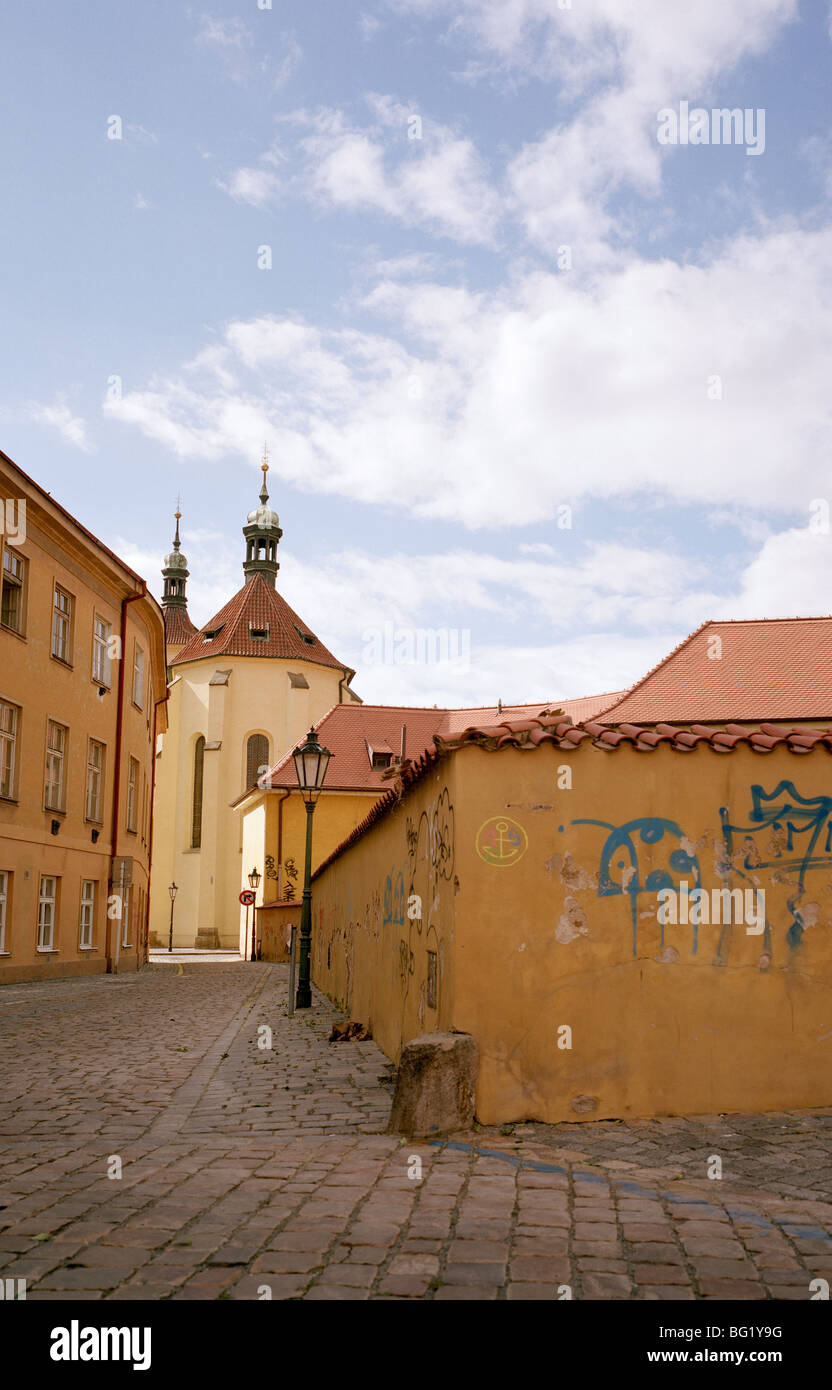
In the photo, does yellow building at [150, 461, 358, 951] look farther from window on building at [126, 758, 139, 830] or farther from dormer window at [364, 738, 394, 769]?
window on building at [126, 758, 139, 830]

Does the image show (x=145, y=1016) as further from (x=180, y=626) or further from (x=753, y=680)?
(x=180, y=626)

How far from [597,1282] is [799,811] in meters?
4.29

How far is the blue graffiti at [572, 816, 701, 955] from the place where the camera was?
24.5 feet

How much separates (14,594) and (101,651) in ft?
17.3

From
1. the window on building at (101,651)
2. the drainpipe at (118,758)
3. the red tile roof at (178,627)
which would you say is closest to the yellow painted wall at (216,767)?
the red tile roof at (178,627)

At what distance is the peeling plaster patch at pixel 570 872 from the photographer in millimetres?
7430

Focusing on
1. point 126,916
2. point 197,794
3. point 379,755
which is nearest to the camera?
point 126,916

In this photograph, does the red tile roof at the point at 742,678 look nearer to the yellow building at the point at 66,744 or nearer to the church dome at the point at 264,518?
the yellow building at the point at 66,744

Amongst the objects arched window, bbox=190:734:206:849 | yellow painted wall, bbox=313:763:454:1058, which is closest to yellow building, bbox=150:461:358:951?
arched window, bbox=190:734:206:849

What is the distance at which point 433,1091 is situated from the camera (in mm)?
6750

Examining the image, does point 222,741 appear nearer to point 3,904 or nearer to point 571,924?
point 3,904

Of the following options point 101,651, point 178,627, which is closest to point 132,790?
point 101,651

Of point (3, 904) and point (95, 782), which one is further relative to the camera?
point (95, 782)

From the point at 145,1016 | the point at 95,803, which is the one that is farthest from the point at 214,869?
the point at 145,1016
